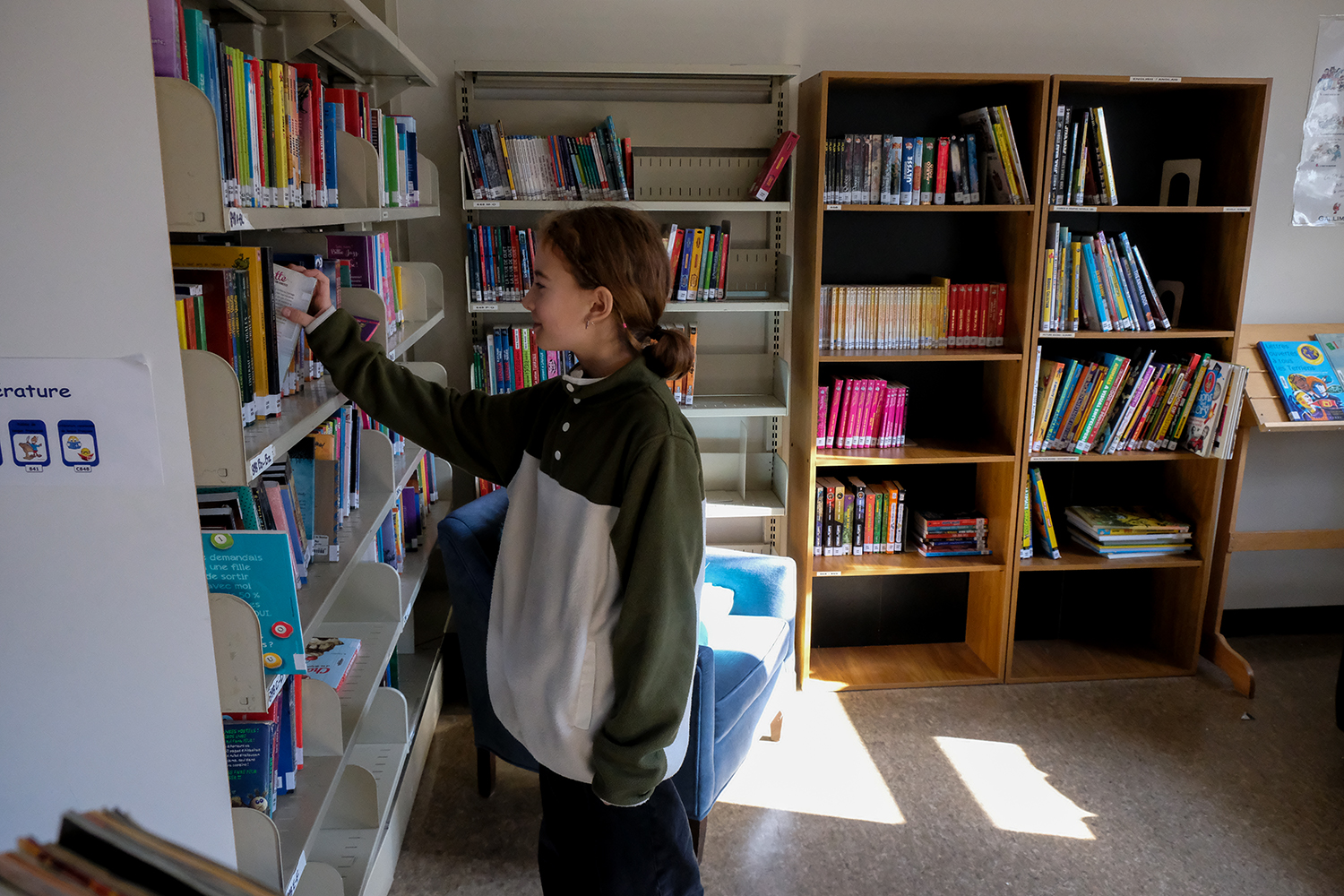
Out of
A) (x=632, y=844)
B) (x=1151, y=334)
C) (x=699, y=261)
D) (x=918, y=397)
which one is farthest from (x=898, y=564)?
(x=632, y=844)

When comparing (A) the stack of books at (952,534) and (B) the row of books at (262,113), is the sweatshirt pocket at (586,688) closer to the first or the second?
Result: (B) the row of books at (262,113)

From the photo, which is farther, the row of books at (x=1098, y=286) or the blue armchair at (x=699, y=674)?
the row of books at (x=1098, y=286)

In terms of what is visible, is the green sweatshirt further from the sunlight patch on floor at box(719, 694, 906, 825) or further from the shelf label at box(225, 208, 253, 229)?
the sunlight patch on floor at box(719, 694, 906, 825)

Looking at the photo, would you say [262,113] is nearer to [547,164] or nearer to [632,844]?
[632,844]

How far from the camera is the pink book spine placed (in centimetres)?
314

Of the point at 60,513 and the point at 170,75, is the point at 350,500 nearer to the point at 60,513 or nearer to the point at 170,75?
the point at 60,513

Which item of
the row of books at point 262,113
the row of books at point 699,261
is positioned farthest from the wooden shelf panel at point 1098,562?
the row of books at point 262,113

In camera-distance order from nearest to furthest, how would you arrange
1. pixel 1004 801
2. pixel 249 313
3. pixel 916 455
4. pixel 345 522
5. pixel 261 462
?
pixel 261 462 → pixel 249 313 → pixel 345 522 → pixel 1004 801 → pixel 916 455

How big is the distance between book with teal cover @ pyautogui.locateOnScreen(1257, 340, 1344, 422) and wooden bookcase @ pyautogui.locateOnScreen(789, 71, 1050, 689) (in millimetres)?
915

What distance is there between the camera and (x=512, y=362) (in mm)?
3082

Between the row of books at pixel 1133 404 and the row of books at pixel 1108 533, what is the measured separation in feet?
0.69

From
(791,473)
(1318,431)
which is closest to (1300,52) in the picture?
(1318,431)

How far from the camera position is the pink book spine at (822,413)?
3140 mm

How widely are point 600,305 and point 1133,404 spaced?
2.37 metres
